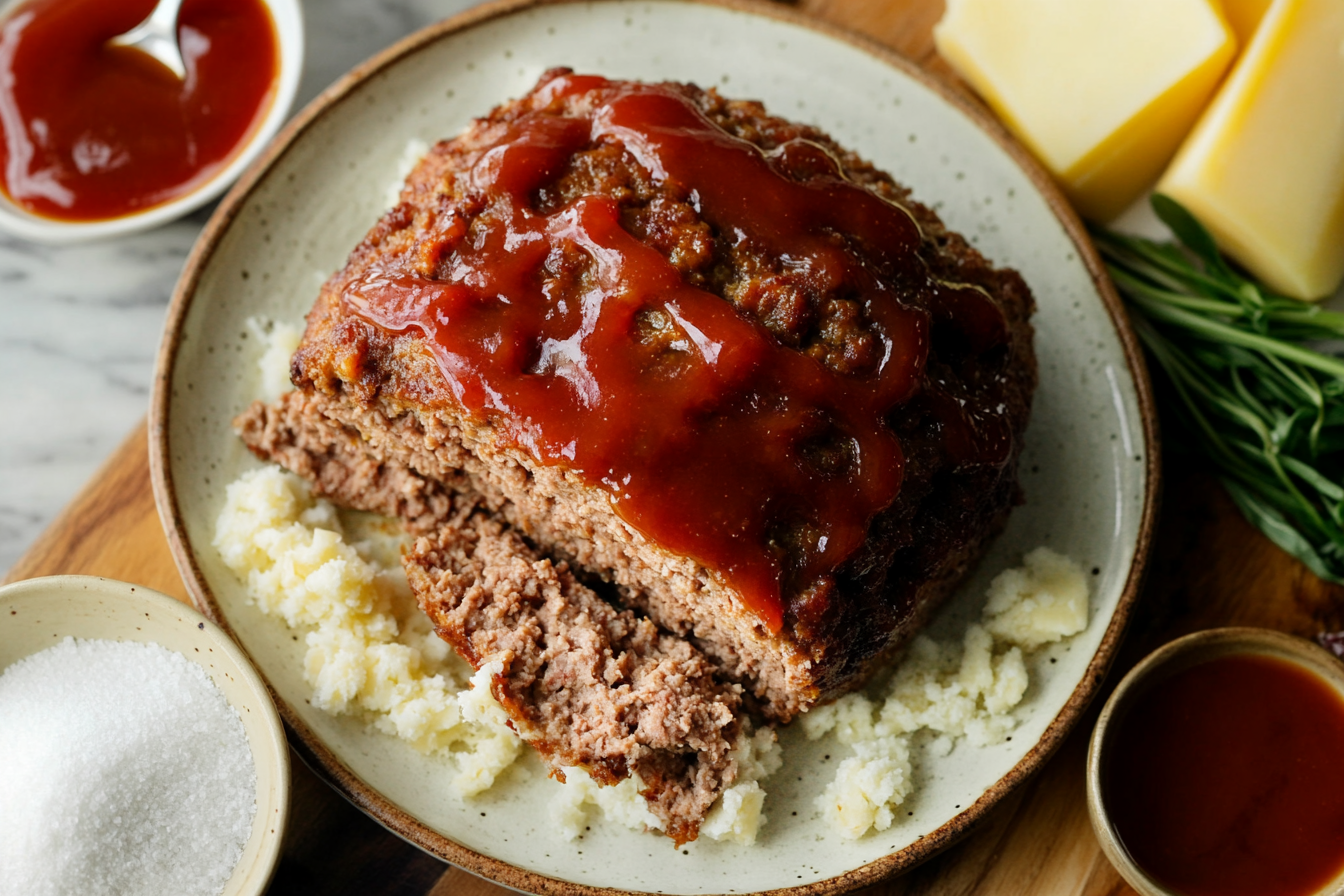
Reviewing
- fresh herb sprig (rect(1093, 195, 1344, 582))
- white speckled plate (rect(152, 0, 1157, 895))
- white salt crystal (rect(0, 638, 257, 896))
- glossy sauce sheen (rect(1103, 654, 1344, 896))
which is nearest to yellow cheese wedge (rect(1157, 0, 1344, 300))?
fresh herb sprig (rect(1093, 195, 1344, 582))

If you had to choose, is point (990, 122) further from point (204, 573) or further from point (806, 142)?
point (204, 573)

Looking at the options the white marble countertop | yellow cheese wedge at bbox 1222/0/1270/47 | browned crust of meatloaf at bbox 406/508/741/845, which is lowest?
the white marble countertop

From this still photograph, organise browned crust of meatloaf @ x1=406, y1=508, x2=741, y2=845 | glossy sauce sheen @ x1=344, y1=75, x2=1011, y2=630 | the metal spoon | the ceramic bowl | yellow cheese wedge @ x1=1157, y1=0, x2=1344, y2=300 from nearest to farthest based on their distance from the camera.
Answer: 1. glossy sauce sheen @ x1=344, y1=75, x2=1011, y2=630
2. browned crust of meatloaf @ x1=406, y1=508, x2=741, y2=845
3. the ceramic bowl
4. yellow cheese wedge @ x1=1157, y1=0, x2=1344, y2=300
5. the metal spoon

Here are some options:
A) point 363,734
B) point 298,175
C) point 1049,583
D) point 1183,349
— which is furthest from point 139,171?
point 1183,349

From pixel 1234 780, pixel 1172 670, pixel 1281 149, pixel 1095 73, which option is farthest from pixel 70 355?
pixel 1281 149

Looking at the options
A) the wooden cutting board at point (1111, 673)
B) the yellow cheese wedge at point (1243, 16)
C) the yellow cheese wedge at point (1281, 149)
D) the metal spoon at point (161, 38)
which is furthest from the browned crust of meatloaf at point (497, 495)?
the yellow cheese wedge at point (1243, 16)

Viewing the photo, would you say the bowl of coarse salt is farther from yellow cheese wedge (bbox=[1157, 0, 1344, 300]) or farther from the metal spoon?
yellow cheese wedge (bbox=[1157, 0, 1344, 300])
